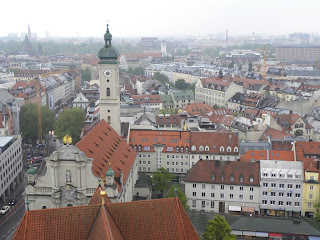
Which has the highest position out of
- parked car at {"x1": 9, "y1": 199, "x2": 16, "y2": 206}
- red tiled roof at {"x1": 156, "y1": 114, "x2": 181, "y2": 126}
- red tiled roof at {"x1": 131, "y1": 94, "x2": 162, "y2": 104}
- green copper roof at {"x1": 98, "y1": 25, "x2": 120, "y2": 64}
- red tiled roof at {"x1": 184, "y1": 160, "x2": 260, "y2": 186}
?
green copper roof at {"x1": 98, "y1": 25, "x2": 120, "y2": 64}

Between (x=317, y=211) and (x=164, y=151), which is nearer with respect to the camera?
(x=317, y=211)

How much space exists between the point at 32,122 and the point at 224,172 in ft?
227

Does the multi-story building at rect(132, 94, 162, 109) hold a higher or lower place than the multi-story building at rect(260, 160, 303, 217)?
higher

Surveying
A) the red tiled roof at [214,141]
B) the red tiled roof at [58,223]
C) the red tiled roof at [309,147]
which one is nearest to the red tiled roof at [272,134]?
the red tiled roof at [214,141]

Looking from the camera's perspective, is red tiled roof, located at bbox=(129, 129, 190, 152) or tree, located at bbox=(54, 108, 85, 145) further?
tree, located at bbox=(54, 108, 85, 145)

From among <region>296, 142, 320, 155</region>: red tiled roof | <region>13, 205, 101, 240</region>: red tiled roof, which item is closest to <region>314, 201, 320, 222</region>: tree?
<region>296, 142, 320, 155</region>: red tiled roof

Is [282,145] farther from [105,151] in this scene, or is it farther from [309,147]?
[105,151]

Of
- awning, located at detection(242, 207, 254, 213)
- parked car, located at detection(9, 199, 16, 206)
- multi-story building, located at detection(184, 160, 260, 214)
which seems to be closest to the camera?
awning, located at detection(242, 207, 254, 213)

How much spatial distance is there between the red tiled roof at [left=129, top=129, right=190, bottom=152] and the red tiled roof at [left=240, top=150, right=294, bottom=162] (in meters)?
14.5

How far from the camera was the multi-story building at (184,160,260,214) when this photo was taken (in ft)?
257

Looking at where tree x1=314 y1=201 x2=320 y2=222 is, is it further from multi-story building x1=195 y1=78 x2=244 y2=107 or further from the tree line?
multi-story building x1=195 y1=78 x2=244 y2=107

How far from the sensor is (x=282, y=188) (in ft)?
252

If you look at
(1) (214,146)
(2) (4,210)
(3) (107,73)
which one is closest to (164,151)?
(1) (214,146)

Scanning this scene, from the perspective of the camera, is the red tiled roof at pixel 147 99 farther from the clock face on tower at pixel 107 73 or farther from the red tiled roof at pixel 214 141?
the clock face on tower at pixel 107 73
